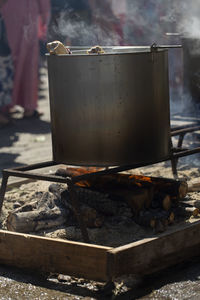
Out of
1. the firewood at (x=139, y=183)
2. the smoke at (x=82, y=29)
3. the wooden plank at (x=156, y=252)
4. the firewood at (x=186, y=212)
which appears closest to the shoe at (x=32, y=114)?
the smoke at (x=82, y=29)

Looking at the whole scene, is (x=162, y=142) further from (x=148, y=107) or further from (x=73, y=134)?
(x=73, y=134)

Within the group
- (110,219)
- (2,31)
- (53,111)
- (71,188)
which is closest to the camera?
(71,188)

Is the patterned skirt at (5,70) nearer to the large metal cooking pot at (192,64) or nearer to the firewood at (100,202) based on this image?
the large metal cooking pot at (192,64)

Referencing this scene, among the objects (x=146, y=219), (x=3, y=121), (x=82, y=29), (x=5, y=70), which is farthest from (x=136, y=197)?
(x=5, y=70)

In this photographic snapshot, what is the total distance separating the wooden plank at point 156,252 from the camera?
9.99ft

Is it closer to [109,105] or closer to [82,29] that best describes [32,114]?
[82,29]

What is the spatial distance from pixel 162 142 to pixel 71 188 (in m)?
0.72

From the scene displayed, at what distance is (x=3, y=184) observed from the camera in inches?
145

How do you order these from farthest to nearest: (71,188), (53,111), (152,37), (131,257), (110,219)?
(152,37)
(110,219)
(53,111)
(71,188)
(131,257)

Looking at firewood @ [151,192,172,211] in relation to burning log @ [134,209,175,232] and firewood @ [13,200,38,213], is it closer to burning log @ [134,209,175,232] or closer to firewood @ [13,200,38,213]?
burning log @ [134,209,175,232]

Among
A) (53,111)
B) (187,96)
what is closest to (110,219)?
(53,111)

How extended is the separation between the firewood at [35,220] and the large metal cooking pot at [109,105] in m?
0.47

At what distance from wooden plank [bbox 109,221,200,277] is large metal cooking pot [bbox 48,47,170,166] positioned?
567 millimetres

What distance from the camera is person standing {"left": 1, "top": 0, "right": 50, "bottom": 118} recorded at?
29.2ft
